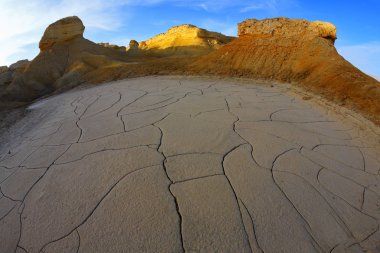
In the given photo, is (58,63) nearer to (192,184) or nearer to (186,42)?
(186,42)

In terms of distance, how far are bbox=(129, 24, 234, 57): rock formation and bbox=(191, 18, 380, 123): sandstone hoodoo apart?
27.5 feet

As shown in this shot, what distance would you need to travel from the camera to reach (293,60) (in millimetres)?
6594

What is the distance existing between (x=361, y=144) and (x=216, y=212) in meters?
2.12

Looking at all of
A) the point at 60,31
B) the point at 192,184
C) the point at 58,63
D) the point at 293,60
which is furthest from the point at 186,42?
the point at 192,184

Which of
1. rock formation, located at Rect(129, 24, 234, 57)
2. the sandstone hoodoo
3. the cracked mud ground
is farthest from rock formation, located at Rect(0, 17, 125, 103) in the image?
the cracked mud ground

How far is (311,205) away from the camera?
221 centimetres

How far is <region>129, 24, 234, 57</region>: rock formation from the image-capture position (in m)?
16.2

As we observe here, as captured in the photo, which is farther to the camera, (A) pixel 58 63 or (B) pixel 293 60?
(A) pixel 58 63

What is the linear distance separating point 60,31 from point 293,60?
884 cm

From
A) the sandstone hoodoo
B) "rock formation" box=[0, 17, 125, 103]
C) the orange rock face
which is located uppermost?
the orange rock face

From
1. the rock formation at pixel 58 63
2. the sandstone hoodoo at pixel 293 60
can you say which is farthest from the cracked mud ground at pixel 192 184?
the rock formation at pixel 58 63

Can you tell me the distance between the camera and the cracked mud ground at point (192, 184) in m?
1.95

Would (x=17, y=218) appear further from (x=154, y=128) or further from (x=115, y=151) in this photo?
(x=154, y=128)

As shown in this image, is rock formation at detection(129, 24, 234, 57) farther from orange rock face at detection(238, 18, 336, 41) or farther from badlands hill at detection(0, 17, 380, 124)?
orange rock face at detection(238, 18, 336, 41)
